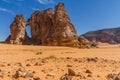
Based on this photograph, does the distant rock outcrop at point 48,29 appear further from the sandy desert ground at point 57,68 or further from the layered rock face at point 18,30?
the sandy desert ground at point 57,68

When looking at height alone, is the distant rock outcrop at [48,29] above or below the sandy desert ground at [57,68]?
above

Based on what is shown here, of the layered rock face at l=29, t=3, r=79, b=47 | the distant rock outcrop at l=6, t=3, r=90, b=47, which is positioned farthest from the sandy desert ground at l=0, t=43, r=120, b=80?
the distant rock outcrop at l=6, t=3, r=90, b=47

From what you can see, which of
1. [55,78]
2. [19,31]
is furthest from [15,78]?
[19,31]

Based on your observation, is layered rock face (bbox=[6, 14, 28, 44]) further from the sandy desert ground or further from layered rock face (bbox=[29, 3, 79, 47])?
the sandy desert ground

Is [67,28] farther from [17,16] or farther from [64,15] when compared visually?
[17,16]

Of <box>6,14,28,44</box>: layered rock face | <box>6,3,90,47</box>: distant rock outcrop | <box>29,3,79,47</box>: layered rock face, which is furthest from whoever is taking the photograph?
<box>6,14,28,44</box>: layered rock face

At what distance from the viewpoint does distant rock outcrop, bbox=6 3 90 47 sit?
39575 millimetres

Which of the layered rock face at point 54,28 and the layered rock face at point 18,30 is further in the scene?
the layered rock face at point 18,30

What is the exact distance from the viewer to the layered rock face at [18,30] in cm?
4691

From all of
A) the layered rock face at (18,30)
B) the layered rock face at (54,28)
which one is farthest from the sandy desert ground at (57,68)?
the layered rock face at (18,30)

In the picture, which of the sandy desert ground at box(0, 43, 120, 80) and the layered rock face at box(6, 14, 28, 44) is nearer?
the sandy desert ground at box(0, 43, 120, 80)

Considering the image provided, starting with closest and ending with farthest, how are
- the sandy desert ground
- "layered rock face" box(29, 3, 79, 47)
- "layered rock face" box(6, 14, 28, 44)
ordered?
the sandy desert ground, "layered rock face" box(29, 3, 79, 47), "layered rock face" box(6, 14, 28, 44)

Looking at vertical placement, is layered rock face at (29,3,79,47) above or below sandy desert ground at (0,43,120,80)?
above

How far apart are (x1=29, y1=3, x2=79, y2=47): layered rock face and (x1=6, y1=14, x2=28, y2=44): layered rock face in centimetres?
298
